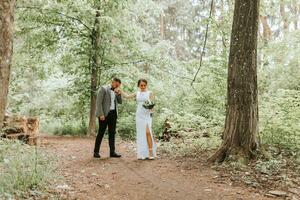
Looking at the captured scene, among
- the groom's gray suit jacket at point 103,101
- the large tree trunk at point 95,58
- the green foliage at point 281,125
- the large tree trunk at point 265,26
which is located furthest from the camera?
the large tree trunk at point 265,26

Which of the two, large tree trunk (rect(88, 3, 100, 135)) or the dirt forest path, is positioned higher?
large tree trunk (rect(88, 3, 100, 135))

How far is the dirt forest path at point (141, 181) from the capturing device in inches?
249

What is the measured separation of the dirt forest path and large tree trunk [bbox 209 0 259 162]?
3.10 ft

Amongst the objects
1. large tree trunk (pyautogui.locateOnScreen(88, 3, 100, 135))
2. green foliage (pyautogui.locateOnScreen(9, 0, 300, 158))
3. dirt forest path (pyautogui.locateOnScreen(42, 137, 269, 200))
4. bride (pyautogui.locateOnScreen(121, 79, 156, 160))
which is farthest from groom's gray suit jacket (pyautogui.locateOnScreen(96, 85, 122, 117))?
large tree trunk (pyautogui.locateOnScreen(88, 3, 100, 135))

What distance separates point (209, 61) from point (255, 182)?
6.95 m

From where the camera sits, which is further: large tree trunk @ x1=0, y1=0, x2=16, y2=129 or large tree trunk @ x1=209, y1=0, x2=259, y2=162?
large tree trunk @ x1=209, y1=0, x2=259, y2=162

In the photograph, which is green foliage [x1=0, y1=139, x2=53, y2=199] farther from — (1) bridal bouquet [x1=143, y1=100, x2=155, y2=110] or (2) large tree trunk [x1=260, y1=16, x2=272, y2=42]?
(2) large tree trunk [x1=260, y1=16, x2=272, y2=42]

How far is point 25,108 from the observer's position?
17.6 metres

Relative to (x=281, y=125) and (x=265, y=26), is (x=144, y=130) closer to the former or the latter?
(x=281, y=125)

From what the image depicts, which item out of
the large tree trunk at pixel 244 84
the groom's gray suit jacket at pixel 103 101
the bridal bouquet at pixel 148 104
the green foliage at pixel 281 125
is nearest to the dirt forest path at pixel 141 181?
the large tree trunk at pixel 244 84

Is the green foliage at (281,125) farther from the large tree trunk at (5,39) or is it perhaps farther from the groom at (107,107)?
the large tree trunk at (5,39)

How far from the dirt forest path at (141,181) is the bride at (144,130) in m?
0.34

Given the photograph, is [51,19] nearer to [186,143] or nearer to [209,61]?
[209,61]

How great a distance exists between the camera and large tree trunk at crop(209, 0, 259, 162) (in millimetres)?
7898
